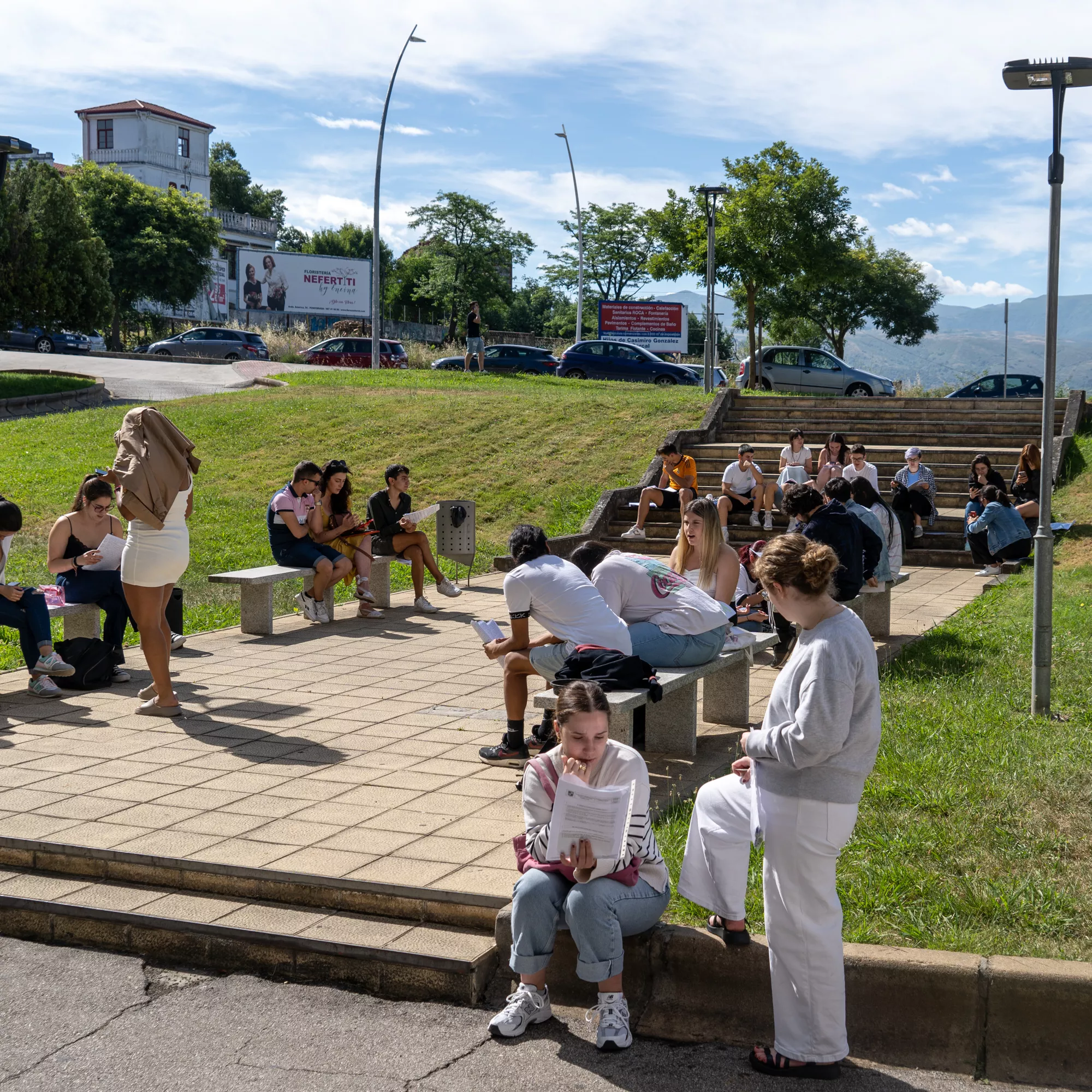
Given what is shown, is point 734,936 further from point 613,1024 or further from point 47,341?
point 47,341

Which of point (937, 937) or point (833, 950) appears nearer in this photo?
point (833, 950)

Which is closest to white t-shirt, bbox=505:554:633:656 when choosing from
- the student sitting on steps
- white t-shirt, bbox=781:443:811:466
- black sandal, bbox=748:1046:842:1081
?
black sandal, bbox=748:1046:842:1081

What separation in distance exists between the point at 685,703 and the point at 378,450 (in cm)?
1580

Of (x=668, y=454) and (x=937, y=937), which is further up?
(x=668, y=454)

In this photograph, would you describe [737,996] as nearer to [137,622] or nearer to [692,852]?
[692,852]

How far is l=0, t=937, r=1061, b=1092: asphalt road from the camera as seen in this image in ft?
12.5

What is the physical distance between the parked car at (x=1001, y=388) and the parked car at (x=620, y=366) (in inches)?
294

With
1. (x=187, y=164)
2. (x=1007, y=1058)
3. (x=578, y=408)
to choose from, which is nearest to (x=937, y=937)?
(x=1007, y=1058)

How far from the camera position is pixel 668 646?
22.2 ft

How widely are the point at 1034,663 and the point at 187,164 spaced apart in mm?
90239

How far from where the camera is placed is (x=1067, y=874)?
4828 mm

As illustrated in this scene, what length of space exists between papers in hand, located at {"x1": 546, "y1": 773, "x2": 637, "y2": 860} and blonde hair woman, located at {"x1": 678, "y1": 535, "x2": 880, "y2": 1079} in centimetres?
49

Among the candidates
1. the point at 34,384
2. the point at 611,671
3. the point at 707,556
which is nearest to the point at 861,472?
the point at 707,556

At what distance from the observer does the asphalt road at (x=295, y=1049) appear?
379 centimetres
